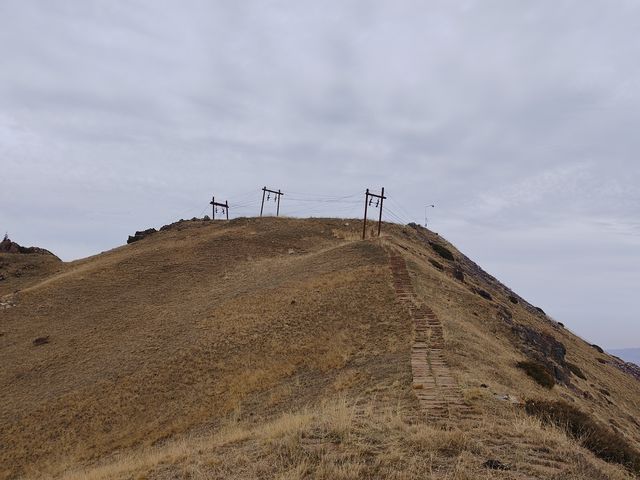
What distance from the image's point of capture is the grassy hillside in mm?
10141

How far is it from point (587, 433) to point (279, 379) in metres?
12.0

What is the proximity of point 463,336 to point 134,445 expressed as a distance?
13535mm

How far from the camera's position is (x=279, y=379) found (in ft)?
69.6

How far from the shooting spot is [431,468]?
8.78m

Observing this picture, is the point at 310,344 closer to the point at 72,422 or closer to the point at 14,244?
the point at 72,422

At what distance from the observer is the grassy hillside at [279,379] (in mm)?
10141

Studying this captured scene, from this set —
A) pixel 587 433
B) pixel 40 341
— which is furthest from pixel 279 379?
pixel 40 341

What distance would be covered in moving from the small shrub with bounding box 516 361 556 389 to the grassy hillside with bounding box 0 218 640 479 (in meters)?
0.38

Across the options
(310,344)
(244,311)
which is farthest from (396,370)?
(244,311)

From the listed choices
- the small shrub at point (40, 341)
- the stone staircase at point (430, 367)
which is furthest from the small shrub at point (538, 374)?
the small shrub at point (40, 341)

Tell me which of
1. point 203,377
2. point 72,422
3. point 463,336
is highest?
point 463,336

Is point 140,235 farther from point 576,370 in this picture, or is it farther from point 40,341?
point 576,370

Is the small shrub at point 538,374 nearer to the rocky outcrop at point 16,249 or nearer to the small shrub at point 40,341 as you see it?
the small shrub at point 40,341

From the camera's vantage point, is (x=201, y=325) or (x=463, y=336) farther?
(x=201, y=325)
